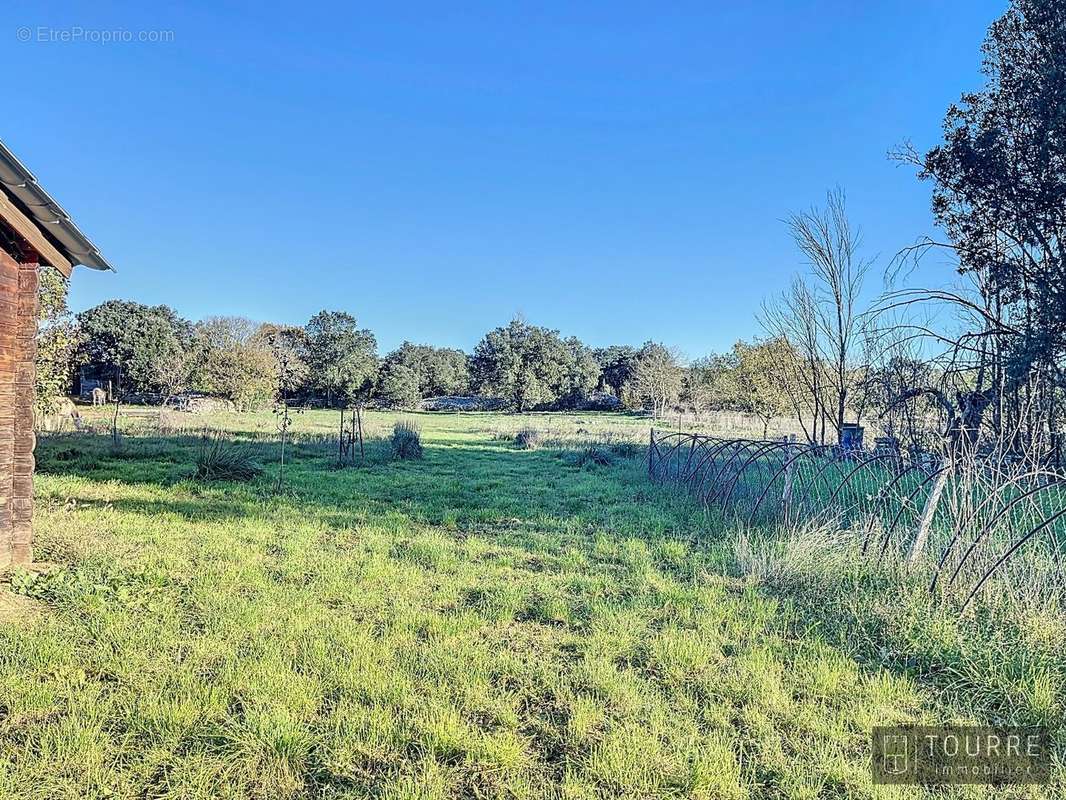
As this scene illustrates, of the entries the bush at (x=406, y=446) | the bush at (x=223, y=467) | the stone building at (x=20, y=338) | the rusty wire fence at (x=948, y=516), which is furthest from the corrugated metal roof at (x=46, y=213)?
the bush at (x=406, y=446)

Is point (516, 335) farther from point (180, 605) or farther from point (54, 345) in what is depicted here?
point (180, 605)

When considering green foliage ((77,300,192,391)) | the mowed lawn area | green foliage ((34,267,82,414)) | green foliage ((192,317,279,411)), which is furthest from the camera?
green foliage ((77,300,192,391))

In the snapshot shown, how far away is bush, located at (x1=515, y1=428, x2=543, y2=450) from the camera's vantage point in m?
15.4

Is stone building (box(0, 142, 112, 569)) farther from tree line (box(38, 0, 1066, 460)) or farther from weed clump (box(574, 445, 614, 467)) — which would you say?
weed clump (box(574, 445, 614, 467))

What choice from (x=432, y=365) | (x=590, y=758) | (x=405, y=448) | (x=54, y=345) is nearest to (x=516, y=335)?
Answer: (x=432, y=365)

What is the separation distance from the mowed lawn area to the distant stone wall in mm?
398

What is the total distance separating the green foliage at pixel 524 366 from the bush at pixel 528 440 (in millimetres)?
20683

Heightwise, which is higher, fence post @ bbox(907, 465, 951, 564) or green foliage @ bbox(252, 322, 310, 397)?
green foliage @ bbox(252, 322, 310, 397)

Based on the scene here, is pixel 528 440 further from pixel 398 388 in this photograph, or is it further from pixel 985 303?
pixel 398 388

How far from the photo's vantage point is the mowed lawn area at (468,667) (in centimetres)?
210

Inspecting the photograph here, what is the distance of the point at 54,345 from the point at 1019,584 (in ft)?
39.9

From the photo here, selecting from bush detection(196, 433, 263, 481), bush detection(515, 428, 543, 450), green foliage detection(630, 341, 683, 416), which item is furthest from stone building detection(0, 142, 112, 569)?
green foliage detection(630, 341, 683, 416)

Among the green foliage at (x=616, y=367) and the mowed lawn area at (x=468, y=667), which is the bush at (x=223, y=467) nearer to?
the mowed lawn area at (x=468, y=667)

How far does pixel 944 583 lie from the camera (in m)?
3.63
